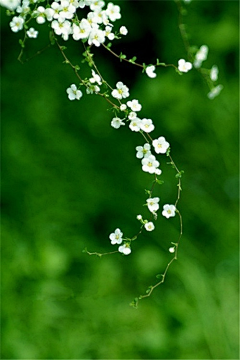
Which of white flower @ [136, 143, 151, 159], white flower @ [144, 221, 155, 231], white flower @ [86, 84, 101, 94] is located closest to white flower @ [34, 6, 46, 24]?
white flower @ [86, 84, 101, 94]

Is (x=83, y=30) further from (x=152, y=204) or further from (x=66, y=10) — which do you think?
(x=152, y=204)

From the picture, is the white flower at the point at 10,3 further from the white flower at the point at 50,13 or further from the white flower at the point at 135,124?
the white flower at the point at 135,124

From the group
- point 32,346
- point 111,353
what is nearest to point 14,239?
point 32,346

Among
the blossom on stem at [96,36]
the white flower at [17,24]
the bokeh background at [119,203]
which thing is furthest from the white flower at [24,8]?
the bokeh background at [119,203]

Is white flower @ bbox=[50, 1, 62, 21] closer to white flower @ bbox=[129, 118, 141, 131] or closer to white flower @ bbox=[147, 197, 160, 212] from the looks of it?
white flower @ bbox=[129, 118, 141, 131]

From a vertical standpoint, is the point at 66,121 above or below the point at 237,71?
below

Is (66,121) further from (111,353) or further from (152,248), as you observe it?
(111,353)

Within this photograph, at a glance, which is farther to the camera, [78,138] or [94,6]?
[78,138]
